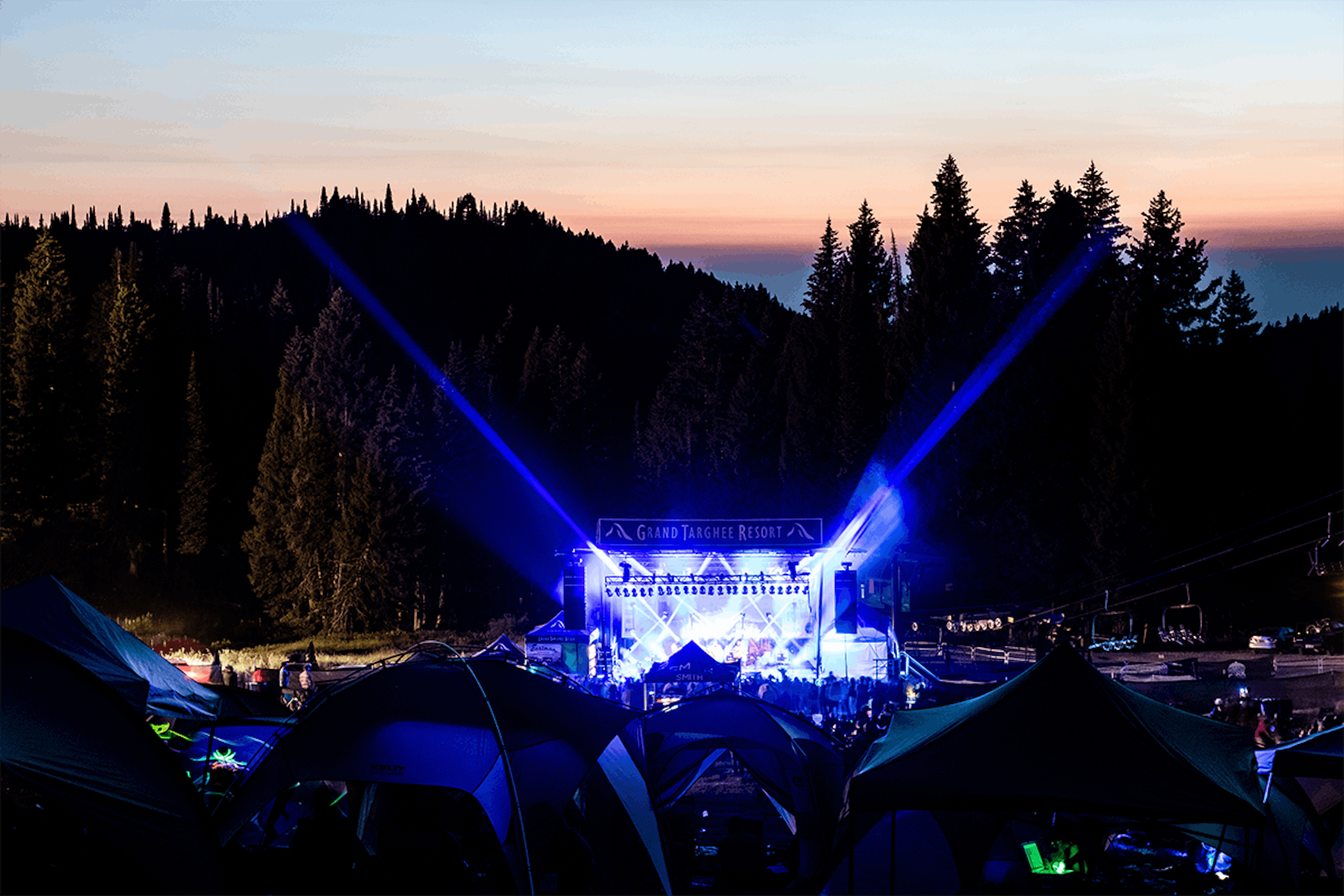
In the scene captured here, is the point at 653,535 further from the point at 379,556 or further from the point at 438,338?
the point at 438,338

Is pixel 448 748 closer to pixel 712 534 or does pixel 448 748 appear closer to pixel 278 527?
pixel 712 534

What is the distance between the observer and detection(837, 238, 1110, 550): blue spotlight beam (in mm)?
40938

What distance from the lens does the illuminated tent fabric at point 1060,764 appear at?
7.96 meters

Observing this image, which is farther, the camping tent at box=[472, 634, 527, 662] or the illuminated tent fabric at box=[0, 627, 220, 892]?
the camping tent at box=[472, 634, 527, 662]

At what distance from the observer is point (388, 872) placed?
960 centimetres

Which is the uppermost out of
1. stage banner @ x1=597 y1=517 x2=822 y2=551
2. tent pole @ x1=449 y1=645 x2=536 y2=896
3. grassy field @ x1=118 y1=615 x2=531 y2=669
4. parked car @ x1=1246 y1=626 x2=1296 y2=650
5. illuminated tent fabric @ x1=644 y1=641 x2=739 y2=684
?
stage banner @ x1=597 y1=517 x2=822 y2=551

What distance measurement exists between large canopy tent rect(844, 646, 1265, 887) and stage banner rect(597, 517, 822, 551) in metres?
19.9

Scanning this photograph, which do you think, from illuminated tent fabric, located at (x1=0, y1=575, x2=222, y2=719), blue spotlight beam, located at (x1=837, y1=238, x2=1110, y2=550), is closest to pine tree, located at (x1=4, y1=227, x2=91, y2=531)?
blue spotlight beam, located at (x1=837, y1=238, x2=1110, y2=550)

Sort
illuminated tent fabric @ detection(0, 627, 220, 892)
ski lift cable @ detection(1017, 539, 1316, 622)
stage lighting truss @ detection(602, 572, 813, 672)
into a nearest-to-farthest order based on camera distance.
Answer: illuminated tent fabric @ detection(0, 627, 220, 892) < stage lighting truss @ detection(602, 572, 813, 672) < ski lift cable @ detection(1017, 539, 1316, 622)

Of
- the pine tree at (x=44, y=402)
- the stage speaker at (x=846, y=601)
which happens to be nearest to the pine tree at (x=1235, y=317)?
the stage speaker at (x=846, y=601)

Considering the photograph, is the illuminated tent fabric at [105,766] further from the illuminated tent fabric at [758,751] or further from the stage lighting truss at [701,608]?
the stage lighting truss at [701,608]

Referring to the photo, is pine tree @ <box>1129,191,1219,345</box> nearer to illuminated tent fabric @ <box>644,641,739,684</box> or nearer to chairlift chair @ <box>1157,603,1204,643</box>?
chairlift chair @ <box>1157,603,1204,643</box>

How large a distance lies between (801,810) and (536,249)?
13546 cm

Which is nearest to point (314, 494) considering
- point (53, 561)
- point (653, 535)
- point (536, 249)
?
point (53, 561)
